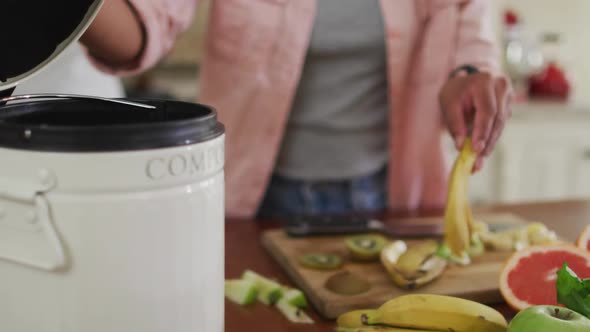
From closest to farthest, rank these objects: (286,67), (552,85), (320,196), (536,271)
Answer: (536,271), (286,67), (320,196), (552,85)

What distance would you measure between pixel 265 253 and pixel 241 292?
22cm

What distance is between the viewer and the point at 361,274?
93 centimetres

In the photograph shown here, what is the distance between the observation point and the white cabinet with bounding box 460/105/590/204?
9.24 ft

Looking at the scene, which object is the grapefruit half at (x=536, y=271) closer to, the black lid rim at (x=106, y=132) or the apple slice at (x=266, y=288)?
the apple slice at (x=266, y=288)

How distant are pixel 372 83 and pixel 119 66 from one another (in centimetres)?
53

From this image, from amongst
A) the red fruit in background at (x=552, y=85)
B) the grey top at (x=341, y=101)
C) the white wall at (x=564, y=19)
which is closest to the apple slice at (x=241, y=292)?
the grey top at (x=341, y=101)

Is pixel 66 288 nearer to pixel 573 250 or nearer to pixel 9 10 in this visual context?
pixel 9 10

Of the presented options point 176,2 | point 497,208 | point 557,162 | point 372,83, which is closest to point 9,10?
point 176,2

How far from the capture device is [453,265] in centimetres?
96

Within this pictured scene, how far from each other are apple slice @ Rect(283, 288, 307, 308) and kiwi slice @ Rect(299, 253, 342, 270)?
3.6 inches

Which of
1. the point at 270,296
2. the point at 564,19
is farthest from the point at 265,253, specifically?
the point at 564,19

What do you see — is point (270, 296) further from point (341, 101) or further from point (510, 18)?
point (510, 18)

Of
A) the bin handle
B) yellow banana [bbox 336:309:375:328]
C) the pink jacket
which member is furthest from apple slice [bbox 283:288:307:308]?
the pink jacket

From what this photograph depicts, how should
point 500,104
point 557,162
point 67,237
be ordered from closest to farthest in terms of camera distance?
point 67,237 → point 500,104 → point 557,162
